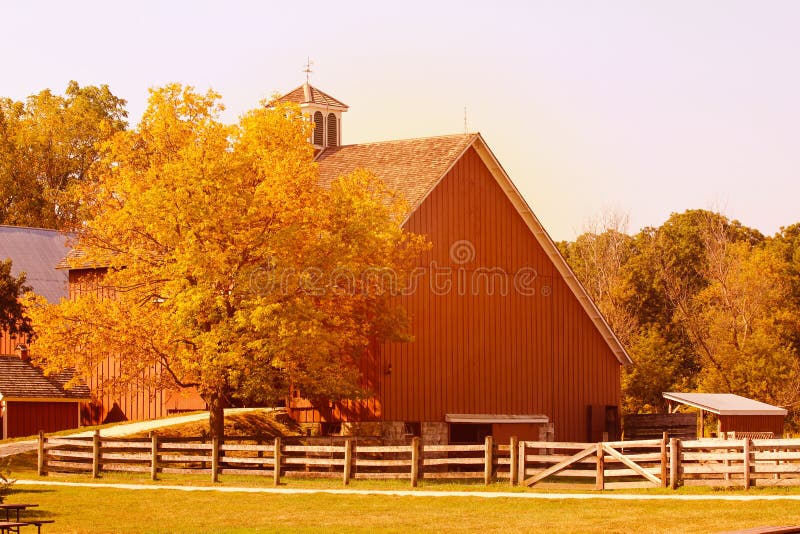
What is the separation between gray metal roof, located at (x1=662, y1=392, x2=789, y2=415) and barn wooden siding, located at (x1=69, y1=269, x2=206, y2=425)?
17204 mm

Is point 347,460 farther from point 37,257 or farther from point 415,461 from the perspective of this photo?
point 37,257

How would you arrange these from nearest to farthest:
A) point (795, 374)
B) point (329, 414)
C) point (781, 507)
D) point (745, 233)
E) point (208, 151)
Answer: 1. point (781, 507)
2. point (208, 151)
3. point (329, 414)
4. point (795, 374)
5. point (745, 233)

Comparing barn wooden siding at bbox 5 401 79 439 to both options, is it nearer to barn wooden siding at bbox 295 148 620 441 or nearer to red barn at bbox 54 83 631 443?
red barn at bbox 54 83 631 443

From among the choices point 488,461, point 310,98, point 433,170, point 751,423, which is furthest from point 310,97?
point 488,461

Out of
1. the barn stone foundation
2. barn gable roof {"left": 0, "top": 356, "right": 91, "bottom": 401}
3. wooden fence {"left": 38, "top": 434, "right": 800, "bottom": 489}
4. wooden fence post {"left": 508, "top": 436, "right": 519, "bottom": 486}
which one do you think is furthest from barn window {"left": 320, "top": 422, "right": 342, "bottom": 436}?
barn gable roof {"left": 0, "top": 356, "right": 91, "bottom": 401}

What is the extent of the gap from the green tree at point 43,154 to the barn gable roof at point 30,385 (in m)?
27.5

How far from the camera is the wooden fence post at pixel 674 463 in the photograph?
28.8 m

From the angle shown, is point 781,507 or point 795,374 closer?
point 781,507

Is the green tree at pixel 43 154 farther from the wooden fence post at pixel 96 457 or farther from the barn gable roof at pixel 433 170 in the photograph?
the wooden fence post at pixel 96 457

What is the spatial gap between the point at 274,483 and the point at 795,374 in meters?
41.9

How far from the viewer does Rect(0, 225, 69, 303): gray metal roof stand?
59219mm

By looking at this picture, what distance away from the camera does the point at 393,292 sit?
39.4 metres

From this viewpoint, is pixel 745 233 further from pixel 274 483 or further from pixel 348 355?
pixel 274 483

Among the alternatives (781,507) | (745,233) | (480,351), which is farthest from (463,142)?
(745,233)
